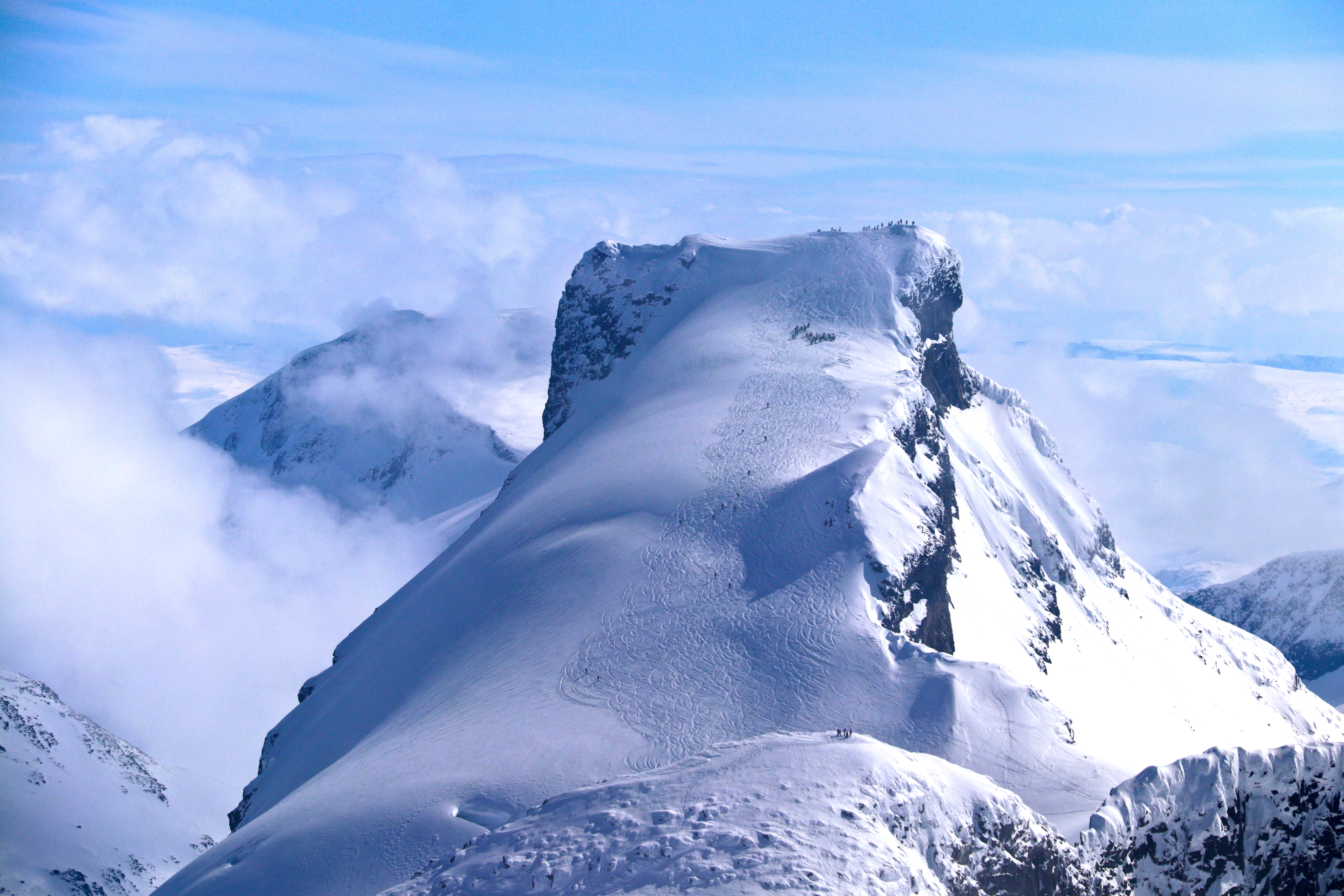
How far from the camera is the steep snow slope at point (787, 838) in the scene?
81.5 feet

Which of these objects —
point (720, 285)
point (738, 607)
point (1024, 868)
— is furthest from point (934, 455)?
point (1024, 868)

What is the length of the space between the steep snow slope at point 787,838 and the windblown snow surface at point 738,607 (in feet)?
51.1

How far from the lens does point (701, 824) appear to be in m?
26.3

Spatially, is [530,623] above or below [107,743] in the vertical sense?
above

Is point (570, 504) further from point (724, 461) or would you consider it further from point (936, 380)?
point (936, 380)

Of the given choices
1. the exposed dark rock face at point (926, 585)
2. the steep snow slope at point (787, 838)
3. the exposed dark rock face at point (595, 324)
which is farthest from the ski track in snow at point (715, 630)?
the exposed dark rock face at point (595, 324)

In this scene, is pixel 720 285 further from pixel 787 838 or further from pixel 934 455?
pixel 787 838

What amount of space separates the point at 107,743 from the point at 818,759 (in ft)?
572

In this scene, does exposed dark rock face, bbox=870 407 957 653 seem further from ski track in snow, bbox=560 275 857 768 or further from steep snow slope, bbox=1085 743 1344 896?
steep snow slope, bbox=1085 743 1344 896

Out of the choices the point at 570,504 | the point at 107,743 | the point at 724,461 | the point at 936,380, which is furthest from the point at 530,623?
the point at 107,743

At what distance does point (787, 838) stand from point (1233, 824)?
13.9 m

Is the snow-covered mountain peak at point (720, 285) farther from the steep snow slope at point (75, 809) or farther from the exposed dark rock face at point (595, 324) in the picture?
the steep snow slope at point (75, 809)

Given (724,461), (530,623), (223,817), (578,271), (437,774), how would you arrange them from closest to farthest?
(437,774) → (530,623) → (724,461) → (578,271) → (223,817)

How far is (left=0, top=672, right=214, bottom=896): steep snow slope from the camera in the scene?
11719cm
